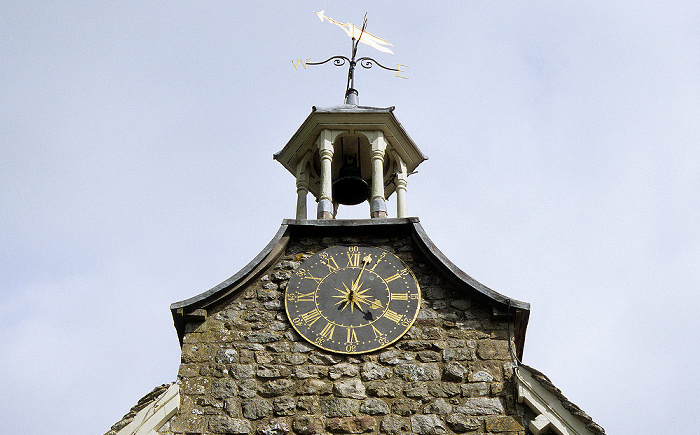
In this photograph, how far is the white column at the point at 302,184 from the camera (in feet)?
49.9

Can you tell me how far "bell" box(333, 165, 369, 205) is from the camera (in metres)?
15.7

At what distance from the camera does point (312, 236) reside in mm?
13570

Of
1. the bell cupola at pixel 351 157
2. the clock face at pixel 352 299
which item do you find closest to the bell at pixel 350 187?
the bell cupola at pixel 351 157

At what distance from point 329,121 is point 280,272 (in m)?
3.02

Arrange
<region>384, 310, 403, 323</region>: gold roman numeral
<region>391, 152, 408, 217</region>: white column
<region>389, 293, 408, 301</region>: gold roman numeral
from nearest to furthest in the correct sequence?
<region>384, 310, 403, 323</region>: gold roman numeral < <region>389, 293, 408, 301</region>: gold roman numeral < <region>391, 152, 408, 217</region>: white column

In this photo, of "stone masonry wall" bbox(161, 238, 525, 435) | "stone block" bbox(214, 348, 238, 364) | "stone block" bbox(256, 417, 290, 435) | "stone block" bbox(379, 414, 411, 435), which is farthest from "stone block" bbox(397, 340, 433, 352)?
"stone block" bbox(214, 348, 238, 364)

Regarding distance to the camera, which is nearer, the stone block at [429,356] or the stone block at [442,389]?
the stone block at [442,389]

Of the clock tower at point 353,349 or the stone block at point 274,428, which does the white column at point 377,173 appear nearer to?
the clock tower at point 353,349

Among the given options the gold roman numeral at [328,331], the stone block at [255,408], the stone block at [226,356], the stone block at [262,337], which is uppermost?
the gold roman numeral at [328,331]

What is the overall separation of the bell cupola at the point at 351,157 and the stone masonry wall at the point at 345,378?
8.65 ft

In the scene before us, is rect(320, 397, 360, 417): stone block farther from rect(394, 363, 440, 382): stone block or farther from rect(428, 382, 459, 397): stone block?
rect(428, 382, 459, 397): stone block

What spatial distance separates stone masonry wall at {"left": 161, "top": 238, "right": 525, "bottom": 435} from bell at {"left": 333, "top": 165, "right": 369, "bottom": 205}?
331cm

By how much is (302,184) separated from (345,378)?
4.39 m

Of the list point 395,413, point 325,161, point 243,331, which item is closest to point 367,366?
point 395,413
